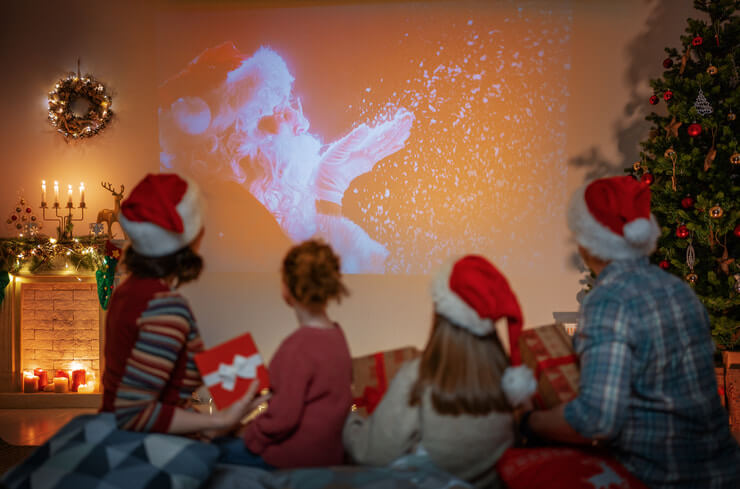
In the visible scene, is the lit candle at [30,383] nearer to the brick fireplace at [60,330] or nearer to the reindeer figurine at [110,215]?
the brick fireplace at [60,330]

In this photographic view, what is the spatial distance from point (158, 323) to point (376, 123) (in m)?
3.18

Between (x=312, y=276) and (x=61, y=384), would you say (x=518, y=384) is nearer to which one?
(x=312, y=276)

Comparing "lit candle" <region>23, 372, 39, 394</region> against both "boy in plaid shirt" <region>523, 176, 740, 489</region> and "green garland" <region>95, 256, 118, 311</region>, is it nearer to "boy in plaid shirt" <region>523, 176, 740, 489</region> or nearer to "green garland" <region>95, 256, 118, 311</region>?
"green garland" <region>95, 256, 118, 311</region>

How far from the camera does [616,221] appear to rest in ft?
5.08

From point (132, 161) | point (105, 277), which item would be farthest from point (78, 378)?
point (132, 161)

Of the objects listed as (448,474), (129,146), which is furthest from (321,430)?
(129,146)

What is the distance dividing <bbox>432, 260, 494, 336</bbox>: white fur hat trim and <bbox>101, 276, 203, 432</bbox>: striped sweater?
25.7 inches

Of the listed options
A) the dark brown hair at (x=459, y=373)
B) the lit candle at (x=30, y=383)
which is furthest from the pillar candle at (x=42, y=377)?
the dark brown hair at (x=459, y=373)

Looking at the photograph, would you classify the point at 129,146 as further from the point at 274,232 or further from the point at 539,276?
the point at 539,276

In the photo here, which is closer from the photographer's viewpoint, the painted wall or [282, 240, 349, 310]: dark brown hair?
[282, 240, 349, 310]: dark brown hair

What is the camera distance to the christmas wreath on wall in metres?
4.47

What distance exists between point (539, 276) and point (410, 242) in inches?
39.9

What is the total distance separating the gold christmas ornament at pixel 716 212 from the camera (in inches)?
116

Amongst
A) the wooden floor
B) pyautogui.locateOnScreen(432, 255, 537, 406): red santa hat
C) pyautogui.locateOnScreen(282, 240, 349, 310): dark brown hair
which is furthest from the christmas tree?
the wooden floor
